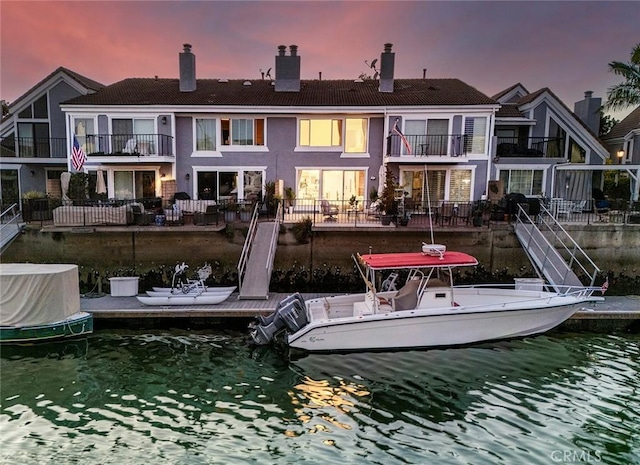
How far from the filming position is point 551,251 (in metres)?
15.3

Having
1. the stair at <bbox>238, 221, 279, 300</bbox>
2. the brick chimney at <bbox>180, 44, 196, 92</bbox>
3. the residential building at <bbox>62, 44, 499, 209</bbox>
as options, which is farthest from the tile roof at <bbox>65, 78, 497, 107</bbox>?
the stair at <bbox>238, 221, 279, 300</bbox>

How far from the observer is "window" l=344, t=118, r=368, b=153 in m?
21.2

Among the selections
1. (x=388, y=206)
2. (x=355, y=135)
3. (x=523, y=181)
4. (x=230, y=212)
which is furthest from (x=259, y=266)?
(x=523, y=181)

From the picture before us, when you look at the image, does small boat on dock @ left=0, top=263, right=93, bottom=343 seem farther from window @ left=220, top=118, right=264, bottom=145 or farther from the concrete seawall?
window @ left=220, top=118, right=264, bottom=145

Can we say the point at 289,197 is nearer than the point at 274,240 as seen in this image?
No

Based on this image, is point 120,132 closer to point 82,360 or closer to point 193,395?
point 82,360

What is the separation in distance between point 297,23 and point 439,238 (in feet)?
52.1

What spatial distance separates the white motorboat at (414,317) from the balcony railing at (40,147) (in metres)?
19.9

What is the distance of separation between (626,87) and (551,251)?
44.6 ft

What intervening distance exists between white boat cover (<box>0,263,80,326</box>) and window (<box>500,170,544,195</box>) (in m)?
19.8

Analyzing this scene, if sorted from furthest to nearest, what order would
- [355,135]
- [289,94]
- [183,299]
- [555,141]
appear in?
[555,141]
[289,94]
[355,135]
[183,299]

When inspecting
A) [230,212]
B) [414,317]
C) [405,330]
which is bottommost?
[405,330]

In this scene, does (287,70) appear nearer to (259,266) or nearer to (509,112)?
(509,112)

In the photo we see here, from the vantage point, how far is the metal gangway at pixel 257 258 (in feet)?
44.9
